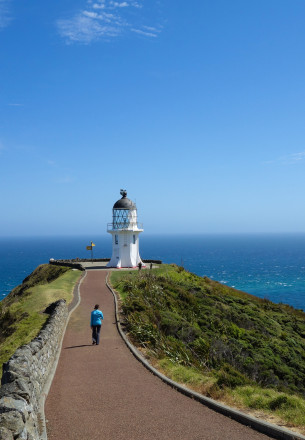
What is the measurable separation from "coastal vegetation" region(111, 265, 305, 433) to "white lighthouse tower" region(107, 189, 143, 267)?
8681mm

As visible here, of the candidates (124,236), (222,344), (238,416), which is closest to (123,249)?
(124,236)

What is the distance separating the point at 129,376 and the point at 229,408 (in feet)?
12.5

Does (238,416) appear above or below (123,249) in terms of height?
below

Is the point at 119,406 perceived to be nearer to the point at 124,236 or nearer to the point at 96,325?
the point at 96,325

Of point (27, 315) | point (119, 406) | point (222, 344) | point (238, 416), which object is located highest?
point (238, 416)

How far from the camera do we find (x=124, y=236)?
44719 mm

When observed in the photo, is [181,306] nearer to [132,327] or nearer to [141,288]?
[141,288]

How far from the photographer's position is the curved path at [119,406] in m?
8.68

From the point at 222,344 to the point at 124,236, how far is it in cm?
2767

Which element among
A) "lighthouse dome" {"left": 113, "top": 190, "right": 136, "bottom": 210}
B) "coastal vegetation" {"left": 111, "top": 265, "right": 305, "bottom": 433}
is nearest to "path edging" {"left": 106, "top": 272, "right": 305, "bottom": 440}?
"coastal vegetation" {"left": 111, "top": 265, "right": 305, "bottom": 433}

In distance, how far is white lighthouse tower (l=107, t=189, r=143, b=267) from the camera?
44.7 meters

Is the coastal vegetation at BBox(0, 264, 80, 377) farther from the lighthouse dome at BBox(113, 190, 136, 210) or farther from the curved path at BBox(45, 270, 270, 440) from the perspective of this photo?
the lighthouse dome at BBox(113, 190, 136, 210)

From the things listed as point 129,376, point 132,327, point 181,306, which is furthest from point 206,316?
point 129,376

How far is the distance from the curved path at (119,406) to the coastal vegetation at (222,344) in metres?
0.89
